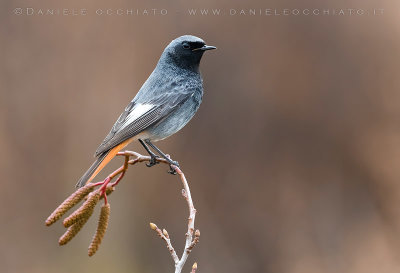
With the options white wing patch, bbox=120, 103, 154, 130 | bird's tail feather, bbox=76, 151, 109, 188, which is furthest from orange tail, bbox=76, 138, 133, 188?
white wing patch, bbox=120, 103, 154, 130

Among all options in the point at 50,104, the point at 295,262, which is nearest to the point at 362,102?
the point at 295,262

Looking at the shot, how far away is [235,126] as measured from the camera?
274 inches

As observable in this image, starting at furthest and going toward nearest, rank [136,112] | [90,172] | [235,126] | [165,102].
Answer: [235,126]
[165,102]
[136,112]
[90,172]

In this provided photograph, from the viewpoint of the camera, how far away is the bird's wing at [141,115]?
3.22m

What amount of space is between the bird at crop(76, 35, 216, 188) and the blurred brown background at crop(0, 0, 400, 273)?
2.98 metres

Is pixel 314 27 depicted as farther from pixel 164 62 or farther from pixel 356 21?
pixel 164 62

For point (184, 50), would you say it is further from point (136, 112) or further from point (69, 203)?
point (69, 203)

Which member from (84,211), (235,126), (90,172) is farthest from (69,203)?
(235,126)

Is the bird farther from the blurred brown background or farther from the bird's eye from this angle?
the blurred brown background

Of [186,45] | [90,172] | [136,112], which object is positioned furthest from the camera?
[186,45]

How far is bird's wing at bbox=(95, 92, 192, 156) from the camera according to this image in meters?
3.22

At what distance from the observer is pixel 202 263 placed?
7.31 metres

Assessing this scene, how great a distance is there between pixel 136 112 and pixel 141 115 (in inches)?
1.3

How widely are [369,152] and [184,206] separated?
224 cm
